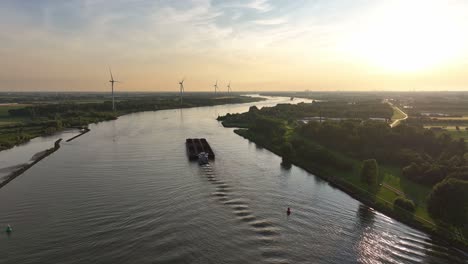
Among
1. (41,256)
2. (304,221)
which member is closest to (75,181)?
(41,256)

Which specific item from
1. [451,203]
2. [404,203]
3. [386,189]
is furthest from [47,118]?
[451,203]

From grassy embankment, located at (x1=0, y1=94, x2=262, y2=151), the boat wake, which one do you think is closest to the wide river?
the boat wake

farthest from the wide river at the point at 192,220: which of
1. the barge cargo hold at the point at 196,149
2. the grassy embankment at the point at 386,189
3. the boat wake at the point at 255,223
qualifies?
the barge cargo hold at the point at 196,149

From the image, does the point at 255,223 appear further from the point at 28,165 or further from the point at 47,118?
the point at 47,118

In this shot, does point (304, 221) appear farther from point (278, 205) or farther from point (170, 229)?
point (170, 229)

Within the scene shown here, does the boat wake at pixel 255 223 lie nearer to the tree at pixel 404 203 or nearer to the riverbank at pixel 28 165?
the tree at pixel 404 203

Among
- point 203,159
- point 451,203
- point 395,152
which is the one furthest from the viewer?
point 395,152
